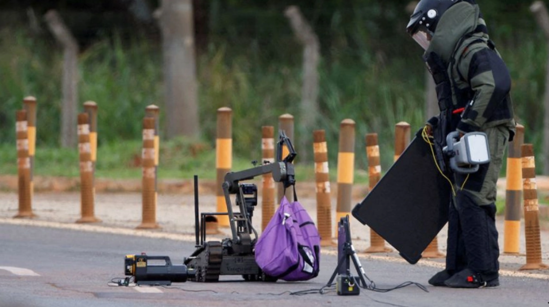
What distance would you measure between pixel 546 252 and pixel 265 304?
169 inches

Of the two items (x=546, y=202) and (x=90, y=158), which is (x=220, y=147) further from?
(x=546, y=202)

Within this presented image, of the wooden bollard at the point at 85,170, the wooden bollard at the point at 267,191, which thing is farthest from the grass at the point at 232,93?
the wooden bollard at the point at 267,191

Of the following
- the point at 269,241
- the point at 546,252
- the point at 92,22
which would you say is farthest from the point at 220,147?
the point at 92,22

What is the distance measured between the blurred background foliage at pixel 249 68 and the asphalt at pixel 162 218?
2.87 metres

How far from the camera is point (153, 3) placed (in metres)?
28.0

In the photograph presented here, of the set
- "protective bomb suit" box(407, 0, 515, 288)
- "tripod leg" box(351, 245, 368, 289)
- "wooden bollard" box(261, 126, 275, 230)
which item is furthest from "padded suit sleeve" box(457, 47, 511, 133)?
"wooden bollard" box(261, 126, 275, 230)

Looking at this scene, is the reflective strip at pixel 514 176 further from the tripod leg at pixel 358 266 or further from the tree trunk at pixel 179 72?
the tree trunk at pixel 179 72

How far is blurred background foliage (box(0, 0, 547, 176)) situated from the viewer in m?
22.1

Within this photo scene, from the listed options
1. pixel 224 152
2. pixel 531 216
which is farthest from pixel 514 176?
pixel 224 152

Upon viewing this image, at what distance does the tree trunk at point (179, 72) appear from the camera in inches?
845

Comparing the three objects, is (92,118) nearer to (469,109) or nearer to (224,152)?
(224,152)

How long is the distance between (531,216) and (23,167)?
578cm

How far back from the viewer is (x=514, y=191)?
38.9 feet

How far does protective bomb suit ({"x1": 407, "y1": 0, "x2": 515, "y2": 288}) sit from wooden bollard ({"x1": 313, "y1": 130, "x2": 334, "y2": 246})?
10.5ft
